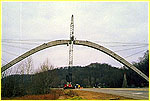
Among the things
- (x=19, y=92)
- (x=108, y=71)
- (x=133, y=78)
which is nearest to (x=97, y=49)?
(x=19, y=92)

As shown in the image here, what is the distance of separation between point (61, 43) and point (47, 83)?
5155 mm

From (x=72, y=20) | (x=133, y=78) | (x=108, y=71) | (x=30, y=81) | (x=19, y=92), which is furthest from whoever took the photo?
(x=108, y=71)

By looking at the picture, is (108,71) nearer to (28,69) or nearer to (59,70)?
(59,70)

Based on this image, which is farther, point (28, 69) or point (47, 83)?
point (28, 69)

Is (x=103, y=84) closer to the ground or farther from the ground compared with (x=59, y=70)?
closer to the ground

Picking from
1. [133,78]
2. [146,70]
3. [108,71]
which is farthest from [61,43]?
[108,71]

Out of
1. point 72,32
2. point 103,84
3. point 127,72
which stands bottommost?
point 103,84

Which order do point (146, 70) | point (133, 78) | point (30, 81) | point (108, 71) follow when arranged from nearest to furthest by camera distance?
point (30, 81), point (146, 70), point (133, 78), point (108, 71)

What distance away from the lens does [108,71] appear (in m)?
60.5

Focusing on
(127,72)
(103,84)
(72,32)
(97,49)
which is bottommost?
(103,84)

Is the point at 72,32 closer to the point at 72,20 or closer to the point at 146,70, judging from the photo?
the point at 72,20

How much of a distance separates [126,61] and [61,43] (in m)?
8.98

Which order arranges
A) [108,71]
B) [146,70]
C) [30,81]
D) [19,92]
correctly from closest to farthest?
[19,92] → [30,81] → [146,70] → [108,71]

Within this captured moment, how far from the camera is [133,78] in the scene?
163 feet
